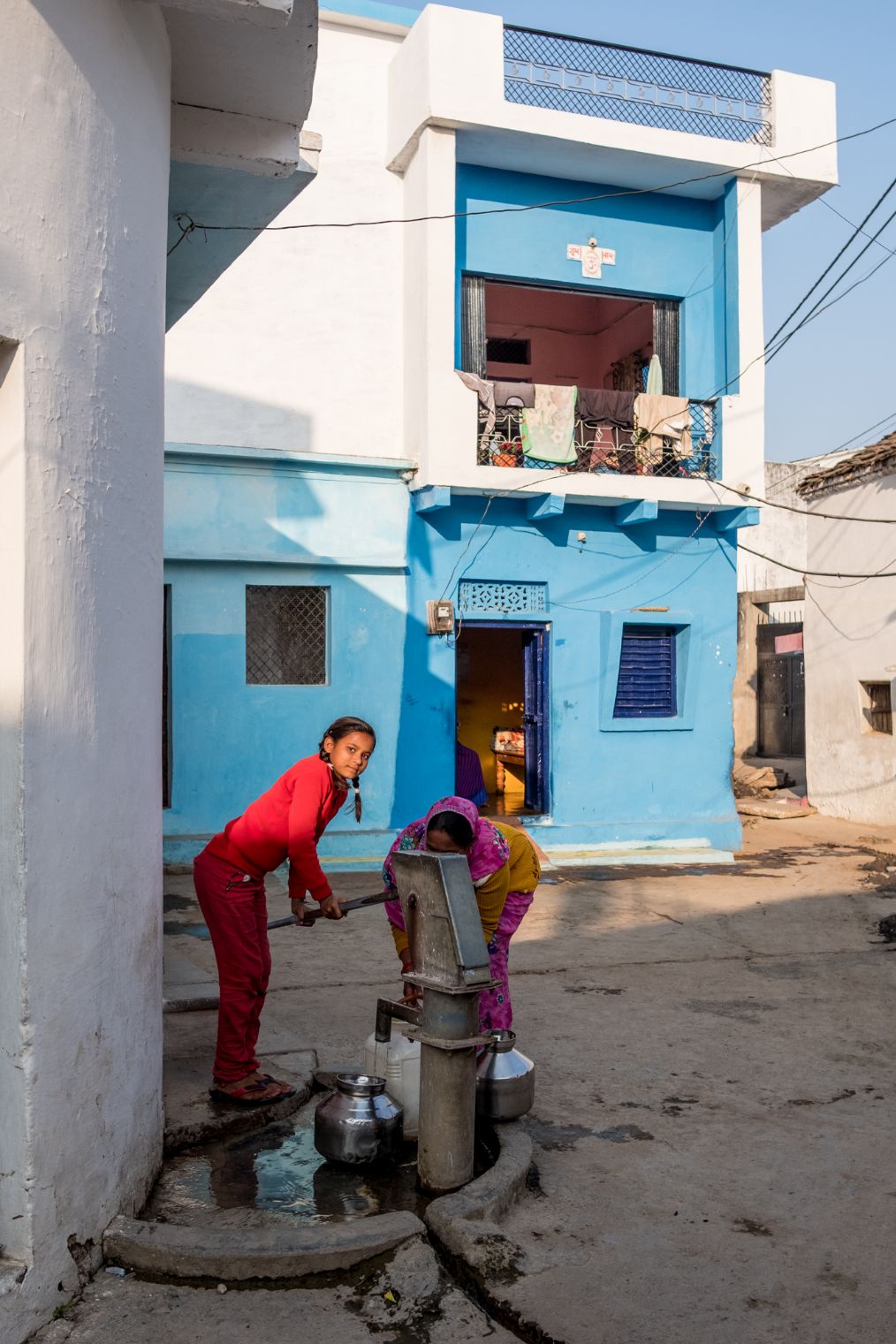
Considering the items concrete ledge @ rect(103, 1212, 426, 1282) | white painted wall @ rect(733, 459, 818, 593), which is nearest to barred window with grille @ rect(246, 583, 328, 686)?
concrete ledge @ rect(103, 1212, 426, 1282)

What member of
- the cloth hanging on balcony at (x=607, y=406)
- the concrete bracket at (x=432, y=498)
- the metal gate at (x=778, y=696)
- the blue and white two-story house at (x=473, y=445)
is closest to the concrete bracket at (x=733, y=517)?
the blue and white two-story house at (x=473, y=445)

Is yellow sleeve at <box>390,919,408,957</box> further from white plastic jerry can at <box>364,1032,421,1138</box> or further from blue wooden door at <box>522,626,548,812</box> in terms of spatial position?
blue wooden door at <box>522,626,548,812</box>

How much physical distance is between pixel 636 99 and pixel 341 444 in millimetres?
4643

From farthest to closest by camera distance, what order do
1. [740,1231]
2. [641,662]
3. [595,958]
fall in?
[641,662] < [595,958] < [740,1231]

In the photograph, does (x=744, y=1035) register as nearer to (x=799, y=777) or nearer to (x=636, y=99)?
(x=636, y=99)

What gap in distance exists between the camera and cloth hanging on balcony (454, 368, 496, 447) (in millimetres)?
10922

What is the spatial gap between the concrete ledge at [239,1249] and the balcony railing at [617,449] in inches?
349

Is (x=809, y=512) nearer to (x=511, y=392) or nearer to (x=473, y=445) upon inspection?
(x=511, y=392)

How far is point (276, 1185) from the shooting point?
371 cm

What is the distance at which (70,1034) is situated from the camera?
2.90 metres

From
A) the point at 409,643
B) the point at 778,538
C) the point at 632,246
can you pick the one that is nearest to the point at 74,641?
the point at 409,643

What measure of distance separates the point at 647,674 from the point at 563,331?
Result: 5046 millimetres

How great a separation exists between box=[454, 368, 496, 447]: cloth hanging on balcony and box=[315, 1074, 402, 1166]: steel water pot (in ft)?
26.9


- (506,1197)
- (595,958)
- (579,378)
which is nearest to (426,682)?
(595,958)
